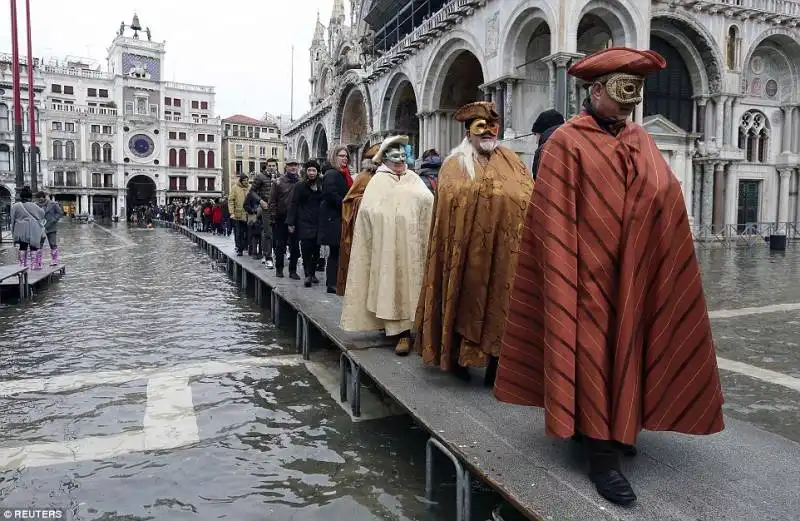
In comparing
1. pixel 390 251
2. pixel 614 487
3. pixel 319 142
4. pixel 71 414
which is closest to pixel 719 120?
pixel 390 251

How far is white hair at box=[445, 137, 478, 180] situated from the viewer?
3.81 meters

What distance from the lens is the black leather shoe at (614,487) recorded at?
236 centimetres

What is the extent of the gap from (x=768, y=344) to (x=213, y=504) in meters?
5.80

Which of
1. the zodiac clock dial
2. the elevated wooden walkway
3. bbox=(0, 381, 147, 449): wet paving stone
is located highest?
the zodiac clock dial

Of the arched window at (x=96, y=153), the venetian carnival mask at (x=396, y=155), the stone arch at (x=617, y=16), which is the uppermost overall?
the arched window at (x=96, y=153)

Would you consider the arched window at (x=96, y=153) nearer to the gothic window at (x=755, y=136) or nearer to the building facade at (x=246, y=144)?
the building facade at (x=246, y=144)

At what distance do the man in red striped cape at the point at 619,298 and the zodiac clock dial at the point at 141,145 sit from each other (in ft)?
240

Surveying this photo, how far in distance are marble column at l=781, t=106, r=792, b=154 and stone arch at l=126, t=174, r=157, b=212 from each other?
63.1 metres

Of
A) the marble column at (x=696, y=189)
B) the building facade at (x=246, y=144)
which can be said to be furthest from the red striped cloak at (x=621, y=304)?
the building facade at (x=246, y=144)

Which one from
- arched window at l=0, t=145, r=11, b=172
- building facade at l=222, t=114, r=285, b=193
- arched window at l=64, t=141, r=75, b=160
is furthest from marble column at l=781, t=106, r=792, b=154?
arched window at l=64, t=141, r=75, b=160

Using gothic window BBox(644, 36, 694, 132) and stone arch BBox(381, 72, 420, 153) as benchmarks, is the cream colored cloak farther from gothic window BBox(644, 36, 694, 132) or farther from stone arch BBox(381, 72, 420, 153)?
stone arch BBox(381, 72, 420, 153)

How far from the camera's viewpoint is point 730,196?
22.1m

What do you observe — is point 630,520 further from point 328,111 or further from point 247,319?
point 328,111

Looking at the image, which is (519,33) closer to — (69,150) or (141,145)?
(69,150)
